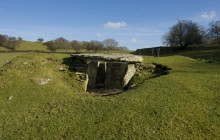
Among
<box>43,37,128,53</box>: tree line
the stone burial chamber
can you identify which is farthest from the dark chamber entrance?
<box>43,37,128,53</box>: tree line

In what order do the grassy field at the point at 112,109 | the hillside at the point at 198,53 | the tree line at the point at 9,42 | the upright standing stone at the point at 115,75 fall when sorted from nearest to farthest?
the grassy field at the point at 112,109 → the upright standing stone at the point at 115,75 → the hillside at the point at 198,53 → the tree line at the point at 9,42

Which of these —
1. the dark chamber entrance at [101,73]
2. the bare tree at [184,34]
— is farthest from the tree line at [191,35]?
the dark chamber entrance at [101,73]

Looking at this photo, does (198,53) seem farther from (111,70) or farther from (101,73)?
(111,70)

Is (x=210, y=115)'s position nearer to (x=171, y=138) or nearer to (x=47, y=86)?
(x=171, y=138)

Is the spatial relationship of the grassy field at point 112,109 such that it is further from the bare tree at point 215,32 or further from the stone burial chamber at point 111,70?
the bare tree at point 215,32

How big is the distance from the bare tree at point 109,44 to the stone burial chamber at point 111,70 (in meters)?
49.0

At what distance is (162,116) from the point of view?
10414 mm

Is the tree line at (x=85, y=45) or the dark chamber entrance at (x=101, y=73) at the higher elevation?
the tree line at (x=85, y=45)

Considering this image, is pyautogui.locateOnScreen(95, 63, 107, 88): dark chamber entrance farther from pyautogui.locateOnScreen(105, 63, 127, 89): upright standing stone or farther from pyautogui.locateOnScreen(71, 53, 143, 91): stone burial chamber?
pyautogui.locateOnScreen(105, 63, 127, 89): upright standing stone

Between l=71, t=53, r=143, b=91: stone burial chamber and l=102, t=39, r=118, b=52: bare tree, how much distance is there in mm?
49001

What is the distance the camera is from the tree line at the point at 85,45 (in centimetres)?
6888

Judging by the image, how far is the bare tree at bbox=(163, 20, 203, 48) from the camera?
6438 centimetres

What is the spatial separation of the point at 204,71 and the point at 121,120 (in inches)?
355

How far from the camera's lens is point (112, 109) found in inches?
447
